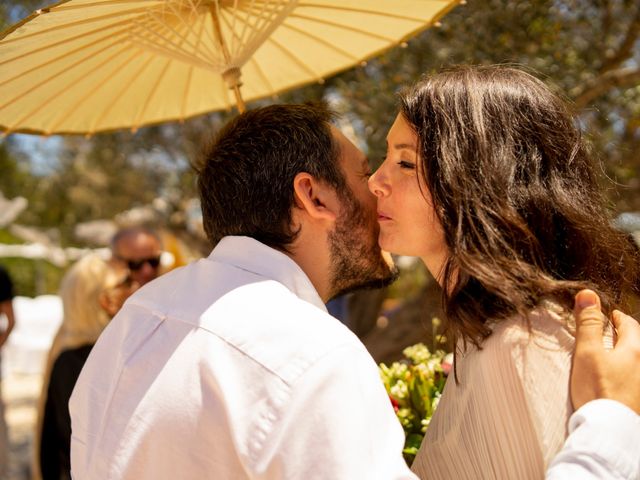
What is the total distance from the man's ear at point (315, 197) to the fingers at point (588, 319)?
0.74 m

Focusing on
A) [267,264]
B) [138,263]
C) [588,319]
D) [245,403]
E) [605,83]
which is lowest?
[138,263]

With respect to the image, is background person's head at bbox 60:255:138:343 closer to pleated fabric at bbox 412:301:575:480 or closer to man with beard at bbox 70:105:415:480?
man with beard at bbox 70:105:415:480

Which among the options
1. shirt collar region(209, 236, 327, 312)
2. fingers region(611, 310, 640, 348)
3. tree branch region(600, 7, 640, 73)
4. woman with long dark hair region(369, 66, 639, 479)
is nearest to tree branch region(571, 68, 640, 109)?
tree branch region(600, 7, 640, 73)

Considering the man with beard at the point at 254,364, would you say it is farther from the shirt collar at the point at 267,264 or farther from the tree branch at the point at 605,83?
the tree branch at the point at 605,83

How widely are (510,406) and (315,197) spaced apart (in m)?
0.80

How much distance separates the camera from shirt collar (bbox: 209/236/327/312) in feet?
6.09

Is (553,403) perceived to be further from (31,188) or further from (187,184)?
(31,188)

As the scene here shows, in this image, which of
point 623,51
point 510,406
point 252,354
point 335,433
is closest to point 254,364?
point 252,354

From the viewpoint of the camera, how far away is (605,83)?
4.40m

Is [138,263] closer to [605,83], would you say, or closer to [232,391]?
[605,83]

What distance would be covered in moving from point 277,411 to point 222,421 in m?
0.13

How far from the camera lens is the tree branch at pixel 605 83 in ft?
14.2

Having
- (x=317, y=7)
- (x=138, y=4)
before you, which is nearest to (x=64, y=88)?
(x=138, y=4)

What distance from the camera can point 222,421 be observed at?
61.0 inches
